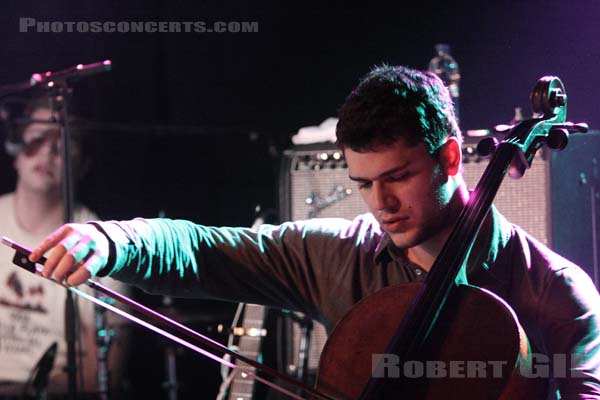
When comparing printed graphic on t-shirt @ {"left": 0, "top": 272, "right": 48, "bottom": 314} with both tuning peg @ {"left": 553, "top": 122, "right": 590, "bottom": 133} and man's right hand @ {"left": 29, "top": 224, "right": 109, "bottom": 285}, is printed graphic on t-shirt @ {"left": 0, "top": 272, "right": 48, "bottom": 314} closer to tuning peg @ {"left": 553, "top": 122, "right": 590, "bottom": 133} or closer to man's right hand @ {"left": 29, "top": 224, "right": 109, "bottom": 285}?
man's right hand @ {"left": 29, "top": 224, "right": 109, "bottom": 285}

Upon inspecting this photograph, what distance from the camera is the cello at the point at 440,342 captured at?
148 cm

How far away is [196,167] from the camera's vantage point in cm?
455

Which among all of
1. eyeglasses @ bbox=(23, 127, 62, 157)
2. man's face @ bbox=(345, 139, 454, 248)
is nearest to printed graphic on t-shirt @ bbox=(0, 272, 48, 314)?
eyeglasses @ bbox=(23, 127, 62, 157)

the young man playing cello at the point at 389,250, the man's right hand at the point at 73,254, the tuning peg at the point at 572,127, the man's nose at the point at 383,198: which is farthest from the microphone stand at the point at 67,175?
the tuning peg at the point at 572,127

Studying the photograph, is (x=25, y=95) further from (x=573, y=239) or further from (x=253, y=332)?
(x=573, y=239)

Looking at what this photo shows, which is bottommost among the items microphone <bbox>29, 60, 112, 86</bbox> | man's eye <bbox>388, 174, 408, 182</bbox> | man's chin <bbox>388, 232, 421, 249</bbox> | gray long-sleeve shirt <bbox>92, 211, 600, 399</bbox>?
gray long-sleeve shirt <bbox>92, 211, 600, 399</bbox>

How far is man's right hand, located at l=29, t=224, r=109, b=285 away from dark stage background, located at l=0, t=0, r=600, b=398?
8.31 ft

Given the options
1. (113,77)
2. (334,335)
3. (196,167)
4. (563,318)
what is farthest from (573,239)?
(113,77)

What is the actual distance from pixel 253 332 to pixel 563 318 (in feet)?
6.10

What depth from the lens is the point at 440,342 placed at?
1549 millimetres

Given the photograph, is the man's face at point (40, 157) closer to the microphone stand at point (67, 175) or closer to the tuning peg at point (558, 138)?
the microphone stand at point (67, 175)

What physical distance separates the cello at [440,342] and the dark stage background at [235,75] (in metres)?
2.38

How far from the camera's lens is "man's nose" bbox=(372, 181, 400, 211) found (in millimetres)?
1709

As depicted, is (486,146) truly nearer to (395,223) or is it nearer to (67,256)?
(395,223)
